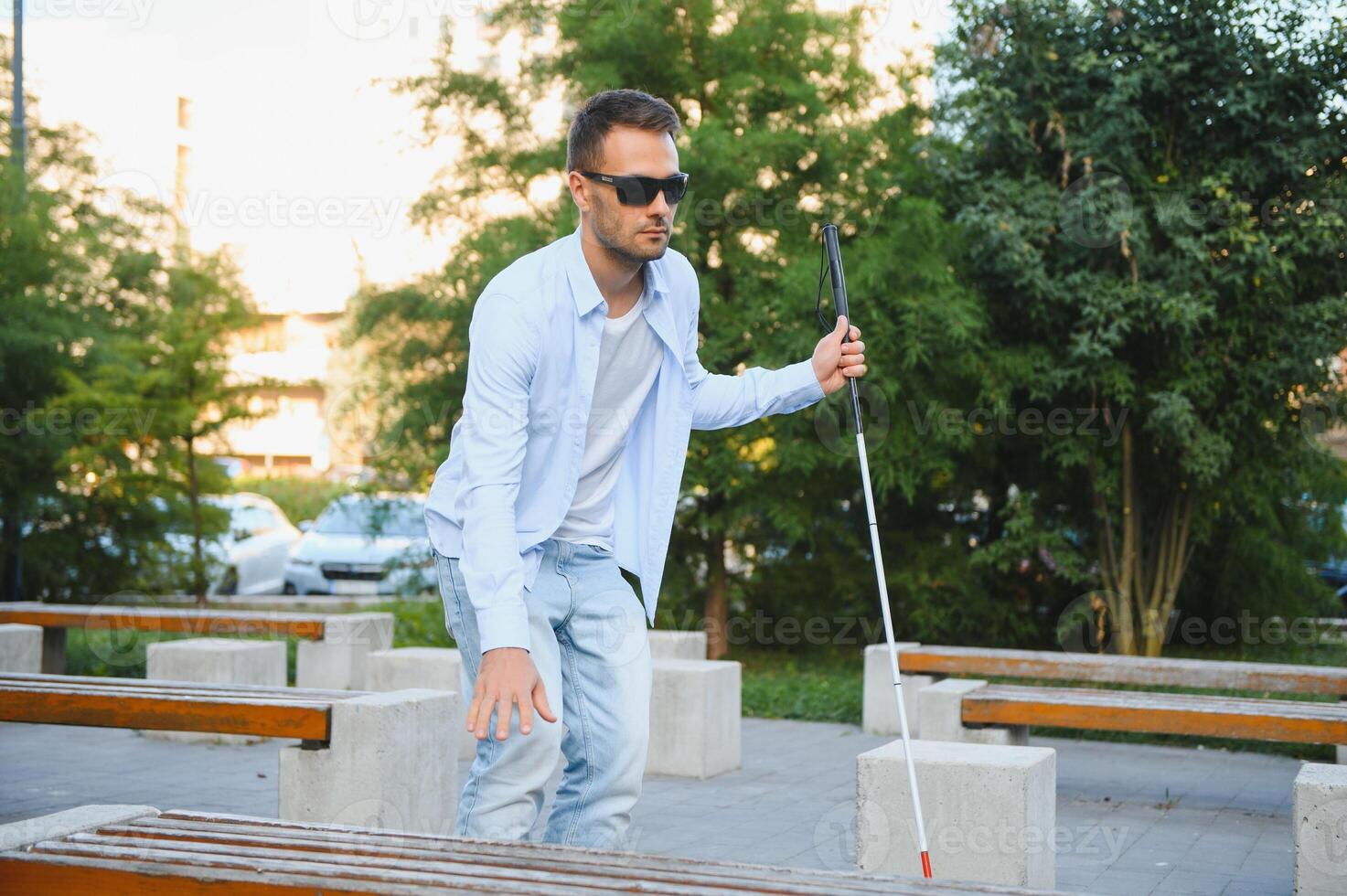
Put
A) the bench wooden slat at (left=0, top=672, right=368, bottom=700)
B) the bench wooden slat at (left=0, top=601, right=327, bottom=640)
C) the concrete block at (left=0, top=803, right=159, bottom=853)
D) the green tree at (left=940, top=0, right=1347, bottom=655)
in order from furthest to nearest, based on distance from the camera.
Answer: the green tree at (left=940, top=0, right=1347, bottom=655), the bench wooden slat at (left=0, top=601, right=327, bottom=640), the bench wooden slat at (left=0, top=672, right=368, bottom=700), the concrete block at (left=0, top=803, right=159, bottom=853)

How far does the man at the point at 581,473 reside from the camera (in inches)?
115

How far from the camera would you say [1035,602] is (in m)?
13.0

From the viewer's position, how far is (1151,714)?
5.77 meters

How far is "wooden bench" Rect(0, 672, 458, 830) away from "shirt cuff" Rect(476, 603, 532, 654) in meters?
2.48

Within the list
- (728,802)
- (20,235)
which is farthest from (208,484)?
(728,802)

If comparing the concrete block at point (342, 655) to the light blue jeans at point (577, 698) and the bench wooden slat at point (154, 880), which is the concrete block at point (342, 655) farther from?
the bench wooden slat at point (154, 880)

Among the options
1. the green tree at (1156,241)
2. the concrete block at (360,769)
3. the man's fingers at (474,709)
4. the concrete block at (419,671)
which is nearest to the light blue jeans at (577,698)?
the man's fingers at (474,709)

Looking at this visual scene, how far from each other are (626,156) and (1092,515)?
1012 cm

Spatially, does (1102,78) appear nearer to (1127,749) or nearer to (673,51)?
(673,51)

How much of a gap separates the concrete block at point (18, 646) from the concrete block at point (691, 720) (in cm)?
389

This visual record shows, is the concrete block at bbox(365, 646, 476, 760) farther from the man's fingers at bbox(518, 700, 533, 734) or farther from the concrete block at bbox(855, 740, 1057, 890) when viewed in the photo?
the man's fingers at bbox(518, 700, 533, 734)

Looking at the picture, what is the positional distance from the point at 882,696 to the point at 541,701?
617 cm

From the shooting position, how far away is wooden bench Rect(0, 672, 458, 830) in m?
4.99

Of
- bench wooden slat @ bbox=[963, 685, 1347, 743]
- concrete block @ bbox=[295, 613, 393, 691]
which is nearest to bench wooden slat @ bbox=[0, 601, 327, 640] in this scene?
concrete block @ bbox=[295, 613, 393, 691]
